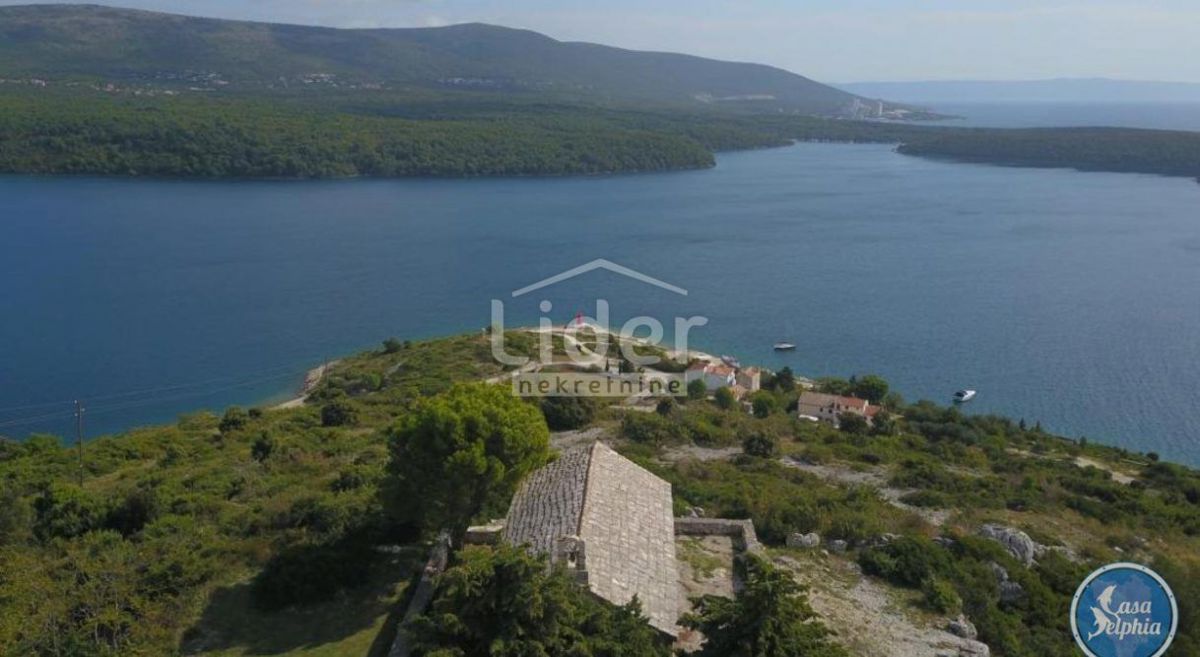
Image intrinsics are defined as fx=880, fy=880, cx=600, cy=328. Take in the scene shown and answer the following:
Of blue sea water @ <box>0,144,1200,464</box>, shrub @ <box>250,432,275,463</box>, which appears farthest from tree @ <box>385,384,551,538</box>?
blue sea water @ <box>0,144,1200,464</box>

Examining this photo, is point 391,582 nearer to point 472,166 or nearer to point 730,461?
point 730,461

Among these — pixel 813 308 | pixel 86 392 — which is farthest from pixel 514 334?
pixel 813 308

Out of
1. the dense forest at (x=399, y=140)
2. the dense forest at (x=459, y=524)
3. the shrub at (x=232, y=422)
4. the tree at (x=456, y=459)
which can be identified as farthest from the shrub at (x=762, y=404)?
the dense forest at (x=399, y=140)

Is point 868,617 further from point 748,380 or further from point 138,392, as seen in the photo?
point 138,392

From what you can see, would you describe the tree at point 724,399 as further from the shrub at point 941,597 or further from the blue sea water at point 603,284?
the shrub at point 941,597

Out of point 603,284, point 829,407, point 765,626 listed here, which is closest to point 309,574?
point 765,626

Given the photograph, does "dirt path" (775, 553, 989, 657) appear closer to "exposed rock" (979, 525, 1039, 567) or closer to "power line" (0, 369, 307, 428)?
"exposed rock" (979, 525, 1039, 567)
